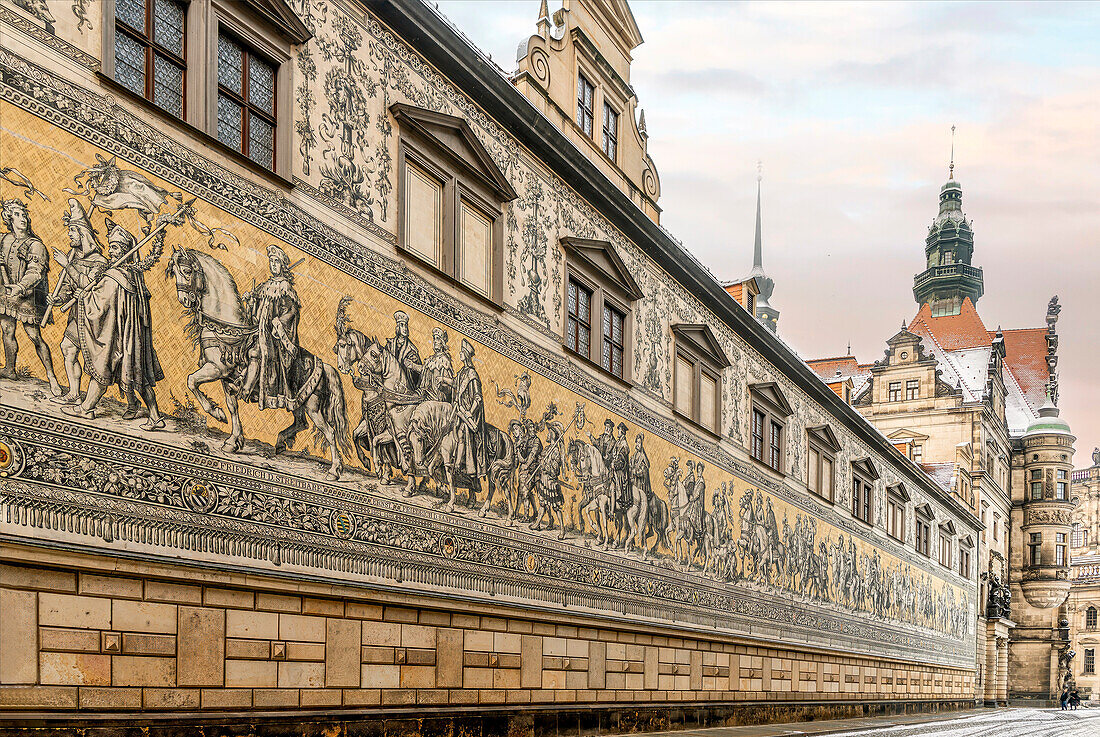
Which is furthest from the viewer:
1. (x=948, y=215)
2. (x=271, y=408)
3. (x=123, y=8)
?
(x=948, y=215)

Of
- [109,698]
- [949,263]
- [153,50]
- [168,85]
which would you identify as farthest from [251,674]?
[949,263]

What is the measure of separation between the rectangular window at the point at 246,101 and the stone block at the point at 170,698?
422cm

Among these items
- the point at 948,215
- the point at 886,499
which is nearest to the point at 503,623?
the point at 886,499

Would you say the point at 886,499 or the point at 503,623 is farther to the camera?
the point at 886,499

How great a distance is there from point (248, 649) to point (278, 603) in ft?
1.48

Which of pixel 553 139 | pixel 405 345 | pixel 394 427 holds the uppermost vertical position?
pixel 553 139

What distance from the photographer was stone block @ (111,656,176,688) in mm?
7367

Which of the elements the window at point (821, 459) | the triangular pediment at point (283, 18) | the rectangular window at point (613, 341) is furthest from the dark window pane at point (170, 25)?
the window at point (821, 459)

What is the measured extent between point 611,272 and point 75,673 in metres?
10.1

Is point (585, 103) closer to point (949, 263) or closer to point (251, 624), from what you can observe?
point (251, 624)

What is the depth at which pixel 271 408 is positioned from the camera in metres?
8.78

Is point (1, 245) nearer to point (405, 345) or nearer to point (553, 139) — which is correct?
point (405, 345)

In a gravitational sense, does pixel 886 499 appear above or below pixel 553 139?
below

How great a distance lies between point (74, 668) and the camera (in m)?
7.09
